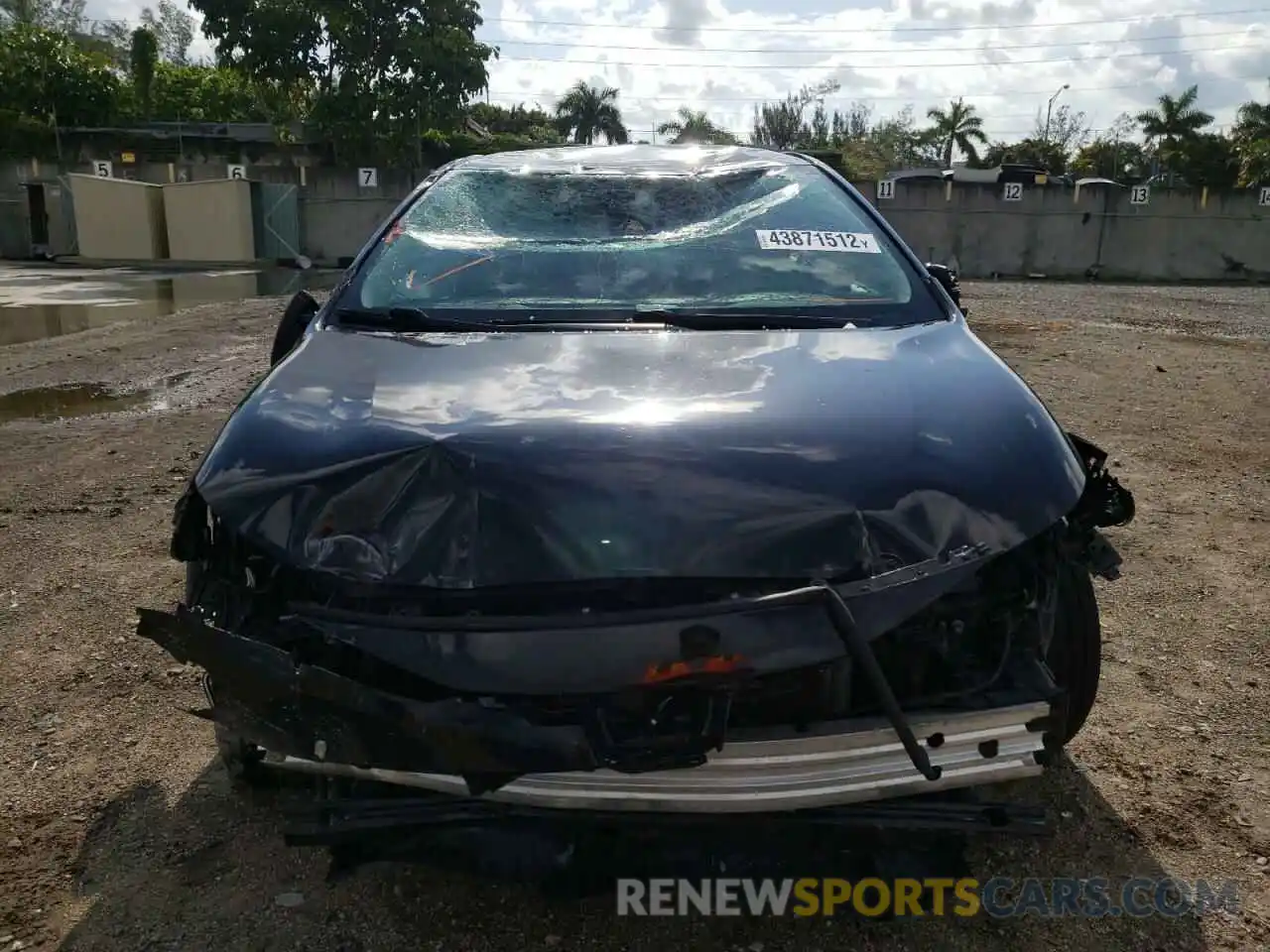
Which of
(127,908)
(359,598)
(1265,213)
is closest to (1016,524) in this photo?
(359,598)

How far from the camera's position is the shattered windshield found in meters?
2.74

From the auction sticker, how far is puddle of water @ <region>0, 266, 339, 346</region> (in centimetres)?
983

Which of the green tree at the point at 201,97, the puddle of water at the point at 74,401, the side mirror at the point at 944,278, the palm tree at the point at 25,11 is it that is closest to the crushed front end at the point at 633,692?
the side mirror at the point at 944,278

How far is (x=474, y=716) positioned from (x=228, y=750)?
0.85m

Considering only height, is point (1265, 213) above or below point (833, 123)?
below

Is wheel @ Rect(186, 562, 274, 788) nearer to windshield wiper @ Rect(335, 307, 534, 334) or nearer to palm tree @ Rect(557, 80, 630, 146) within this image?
windshield wiper @ Rect(335, 307, 534, 334)

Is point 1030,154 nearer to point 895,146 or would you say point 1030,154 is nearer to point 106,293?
point 895,146

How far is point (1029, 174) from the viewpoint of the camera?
24.9m

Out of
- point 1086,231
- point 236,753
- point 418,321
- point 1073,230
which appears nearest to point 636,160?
point 418,321

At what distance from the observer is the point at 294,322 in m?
2.97

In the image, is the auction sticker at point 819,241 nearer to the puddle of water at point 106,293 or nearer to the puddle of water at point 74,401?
the puddle of water at point 74,401

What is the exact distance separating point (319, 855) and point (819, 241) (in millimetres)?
2152

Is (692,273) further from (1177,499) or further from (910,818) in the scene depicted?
(1177,499)

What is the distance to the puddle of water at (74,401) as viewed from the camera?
659cm
